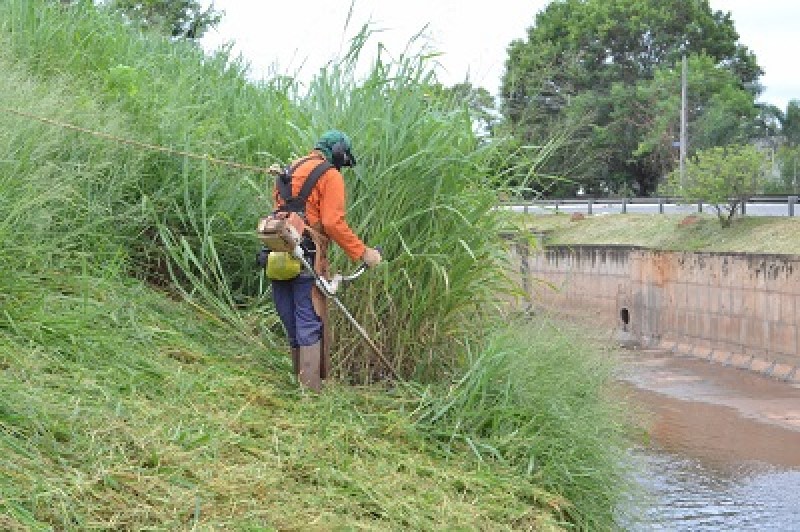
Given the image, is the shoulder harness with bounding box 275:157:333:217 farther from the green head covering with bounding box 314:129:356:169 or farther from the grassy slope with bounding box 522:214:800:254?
the grassy slope with bounding box 522:214:800:254

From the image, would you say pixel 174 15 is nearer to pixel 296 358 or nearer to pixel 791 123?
pixel 296 358

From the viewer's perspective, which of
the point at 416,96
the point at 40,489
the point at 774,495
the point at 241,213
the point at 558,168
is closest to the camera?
the point at 40,489

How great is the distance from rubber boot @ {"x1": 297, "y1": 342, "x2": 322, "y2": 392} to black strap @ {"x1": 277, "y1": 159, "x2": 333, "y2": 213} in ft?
2.25

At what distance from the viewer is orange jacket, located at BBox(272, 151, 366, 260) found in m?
6.15

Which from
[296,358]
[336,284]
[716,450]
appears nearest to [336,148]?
[336,284]

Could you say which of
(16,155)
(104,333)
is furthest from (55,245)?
(104,333)

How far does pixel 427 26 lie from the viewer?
283 inches

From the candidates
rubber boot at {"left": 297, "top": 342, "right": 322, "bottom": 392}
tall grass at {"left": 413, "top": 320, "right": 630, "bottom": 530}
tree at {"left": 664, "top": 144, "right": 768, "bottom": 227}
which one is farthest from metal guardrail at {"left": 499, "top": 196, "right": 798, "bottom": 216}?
rubber boot at {"left": 297, "top": 342, "right": 322, "bottom": 392}

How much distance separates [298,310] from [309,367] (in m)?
0.29

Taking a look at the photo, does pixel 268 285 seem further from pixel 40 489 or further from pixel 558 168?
pixel 40 489

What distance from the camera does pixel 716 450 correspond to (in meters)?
14.9

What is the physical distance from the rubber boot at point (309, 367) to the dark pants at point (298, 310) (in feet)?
0.11

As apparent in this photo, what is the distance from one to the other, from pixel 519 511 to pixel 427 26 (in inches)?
119

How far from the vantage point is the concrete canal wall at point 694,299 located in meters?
22.1
